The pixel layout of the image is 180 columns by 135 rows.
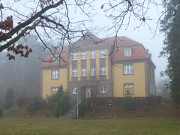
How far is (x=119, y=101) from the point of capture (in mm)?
34688

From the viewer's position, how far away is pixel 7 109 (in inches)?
1603

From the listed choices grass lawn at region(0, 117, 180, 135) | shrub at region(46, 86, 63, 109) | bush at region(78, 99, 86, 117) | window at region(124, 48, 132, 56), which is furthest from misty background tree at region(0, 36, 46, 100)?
grass lawn at region(0, 117, 180, 135)

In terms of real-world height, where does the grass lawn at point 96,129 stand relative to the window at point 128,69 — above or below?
below

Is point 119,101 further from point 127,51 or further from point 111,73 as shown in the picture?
point 127,51

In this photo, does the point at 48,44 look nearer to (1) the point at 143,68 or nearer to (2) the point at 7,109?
(1) the point at 143,68

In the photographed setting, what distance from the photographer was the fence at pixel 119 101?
3309cm

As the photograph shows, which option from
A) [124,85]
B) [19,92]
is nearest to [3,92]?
[19,92]

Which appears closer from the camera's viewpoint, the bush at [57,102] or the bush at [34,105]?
the bush at [57,102]

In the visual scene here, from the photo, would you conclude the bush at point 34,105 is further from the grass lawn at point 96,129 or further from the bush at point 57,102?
the grass lawn at point 96,129

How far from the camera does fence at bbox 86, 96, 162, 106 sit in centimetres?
3309

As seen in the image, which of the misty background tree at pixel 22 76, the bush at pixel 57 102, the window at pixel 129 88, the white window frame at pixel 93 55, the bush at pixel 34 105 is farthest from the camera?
the misty background tree at pixel 22 76

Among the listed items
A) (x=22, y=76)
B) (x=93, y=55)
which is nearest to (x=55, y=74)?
(x=93, y=55)

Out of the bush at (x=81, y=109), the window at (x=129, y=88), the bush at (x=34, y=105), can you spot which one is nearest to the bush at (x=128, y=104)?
the window at (x=129, y=88)

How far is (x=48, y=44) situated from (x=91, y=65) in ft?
98.9
